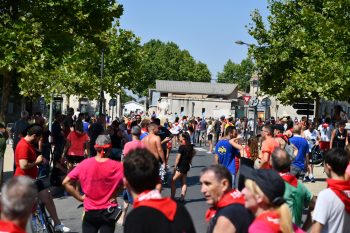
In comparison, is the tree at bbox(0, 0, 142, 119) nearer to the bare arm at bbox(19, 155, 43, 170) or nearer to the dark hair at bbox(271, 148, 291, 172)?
the bare arm at bbox(19, 155, 43, 170)

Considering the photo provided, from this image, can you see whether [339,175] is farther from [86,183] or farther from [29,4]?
[29,4]

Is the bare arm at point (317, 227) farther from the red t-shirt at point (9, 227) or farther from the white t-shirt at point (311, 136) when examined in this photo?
the white t-shirt at point (311, 136)

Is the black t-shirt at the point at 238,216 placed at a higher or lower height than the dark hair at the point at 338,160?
lower

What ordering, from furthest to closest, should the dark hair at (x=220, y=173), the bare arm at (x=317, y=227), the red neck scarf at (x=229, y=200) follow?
the bare arm at (x=317, y=227) → the dark hair at (x=220, y=173) → the red neck scarf at (x=229, y=200)

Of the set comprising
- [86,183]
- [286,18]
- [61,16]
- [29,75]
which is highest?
[286,18]

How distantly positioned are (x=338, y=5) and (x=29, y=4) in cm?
990

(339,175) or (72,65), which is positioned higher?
(72,65)

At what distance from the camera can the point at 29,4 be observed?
56.2 ft

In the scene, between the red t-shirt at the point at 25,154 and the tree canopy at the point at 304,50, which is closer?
the red t-shirt at the point at 25,154

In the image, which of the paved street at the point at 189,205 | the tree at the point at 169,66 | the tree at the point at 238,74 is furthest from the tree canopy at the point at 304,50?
the tree at the point at 238,74

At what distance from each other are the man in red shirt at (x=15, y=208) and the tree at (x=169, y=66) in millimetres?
123563

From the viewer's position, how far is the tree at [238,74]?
6870 inches

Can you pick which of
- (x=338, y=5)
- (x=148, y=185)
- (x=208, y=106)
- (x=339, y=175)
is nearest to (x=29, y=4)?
(x=338, y=5)

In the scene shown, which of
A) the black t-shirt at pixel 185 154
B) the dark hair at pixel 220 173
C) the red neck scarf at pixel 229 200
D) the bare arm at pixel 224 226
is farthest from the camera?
the black t-shirt at pixel 185 154
